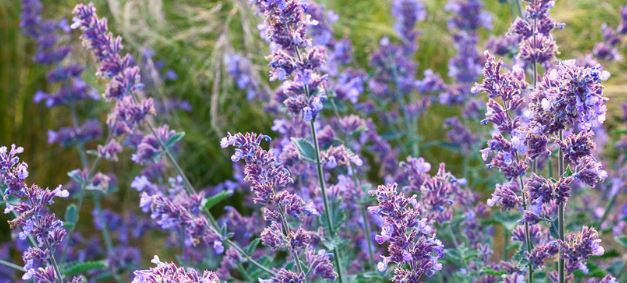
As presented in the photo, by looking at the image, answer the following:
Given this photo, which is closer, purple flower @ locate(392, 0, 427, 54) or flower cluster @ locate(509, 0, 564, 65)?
flower cluster @ locate(509, 0, 564, 65)

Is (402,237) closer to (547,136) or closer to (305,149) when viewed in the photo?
(547,136)

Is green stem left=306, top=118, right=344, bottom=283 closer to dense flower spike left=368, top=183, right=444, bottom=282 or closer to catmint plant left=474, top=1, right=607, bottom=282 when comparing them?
dense flower spike left=368, top=183, right=444, bottom=282

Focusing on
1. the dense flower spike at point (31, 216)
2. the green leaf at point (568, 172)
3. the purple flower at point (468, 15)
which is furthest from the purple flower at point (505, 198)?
the purple flower at point (468, 15)

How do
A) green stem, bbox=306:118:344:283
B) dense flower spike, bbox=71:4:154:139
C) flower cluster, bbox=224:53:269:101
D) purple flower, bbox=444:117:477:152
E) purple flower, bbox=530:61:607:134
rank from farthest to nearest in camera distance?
flower cluster, bbox=224:53:269:101, purple flower, bbox=444:117:477:152, dense flower spike, bbox=71:4:154:139, green stem, bbox=306:118:344:283, purple flower, bbox=530:61:607:134

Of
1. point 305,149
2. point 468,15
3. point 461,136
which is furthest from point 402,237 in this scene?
point 468,15

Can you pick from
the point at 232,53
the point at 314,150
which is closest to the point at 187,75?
the point at 232,53

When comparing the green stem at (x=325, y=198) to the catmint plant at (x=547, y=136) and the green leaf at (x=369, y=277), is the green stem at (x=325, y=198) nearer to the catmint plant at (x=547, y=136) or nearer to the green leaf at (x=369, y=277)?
the green leaf at (x=369, y=277)

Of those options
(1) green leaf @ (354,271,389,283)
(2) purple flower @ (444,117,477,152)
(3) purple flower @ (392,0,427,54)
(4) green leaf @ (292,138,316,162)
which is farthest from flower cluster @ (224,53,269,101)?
(1) green leaf @ (354,271,389,283)
